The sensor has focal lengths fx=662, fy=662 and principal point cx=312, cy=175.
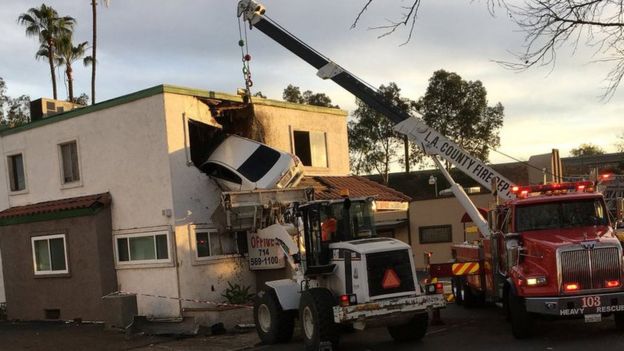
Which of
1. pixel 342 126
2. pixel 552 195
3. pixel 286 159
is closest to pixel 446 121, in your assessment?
pixel 342 126

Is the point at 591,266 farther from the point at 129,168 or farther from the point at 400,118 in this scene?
the point at 129,168

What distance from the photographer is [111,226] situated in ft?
59.3

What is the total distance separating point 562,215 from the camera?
40.1 ft

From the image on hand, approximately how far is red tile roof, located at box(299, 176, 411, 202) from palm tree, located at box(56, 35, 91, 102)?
92.0 ft

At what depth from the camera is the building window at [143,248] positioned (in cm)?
1703

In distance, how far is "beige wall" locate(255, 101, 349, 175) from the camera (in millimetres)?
19625

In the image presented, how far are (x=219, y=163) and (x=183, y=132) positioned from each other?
1297mm

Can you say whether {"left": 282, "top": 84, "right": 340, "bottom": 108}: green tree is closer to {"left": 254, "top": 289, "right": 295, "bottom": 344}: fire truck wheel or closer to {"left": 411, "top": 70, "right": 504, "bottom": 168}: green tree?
{"left": 411, "top": 70, "right": 504, "bottom": 168}: green tree

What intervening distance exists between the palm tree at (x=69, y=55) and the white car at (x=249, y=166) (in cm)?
2890

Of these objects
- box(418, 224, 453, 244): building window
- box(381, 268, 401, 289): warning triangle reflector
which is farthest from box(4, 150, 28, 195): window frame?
box(418, 224, 453, 244): building window

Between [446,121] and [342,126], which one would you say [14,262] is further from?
[446,121]

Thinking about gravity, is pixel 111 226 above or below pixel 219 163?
below

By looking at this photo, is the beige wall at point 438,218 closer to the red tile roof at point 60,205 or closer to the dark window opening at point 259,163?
the dark window opening at point 259,163

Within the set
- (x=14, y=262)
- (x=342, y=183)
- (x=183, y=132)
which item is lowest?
(x=14, y=262)
